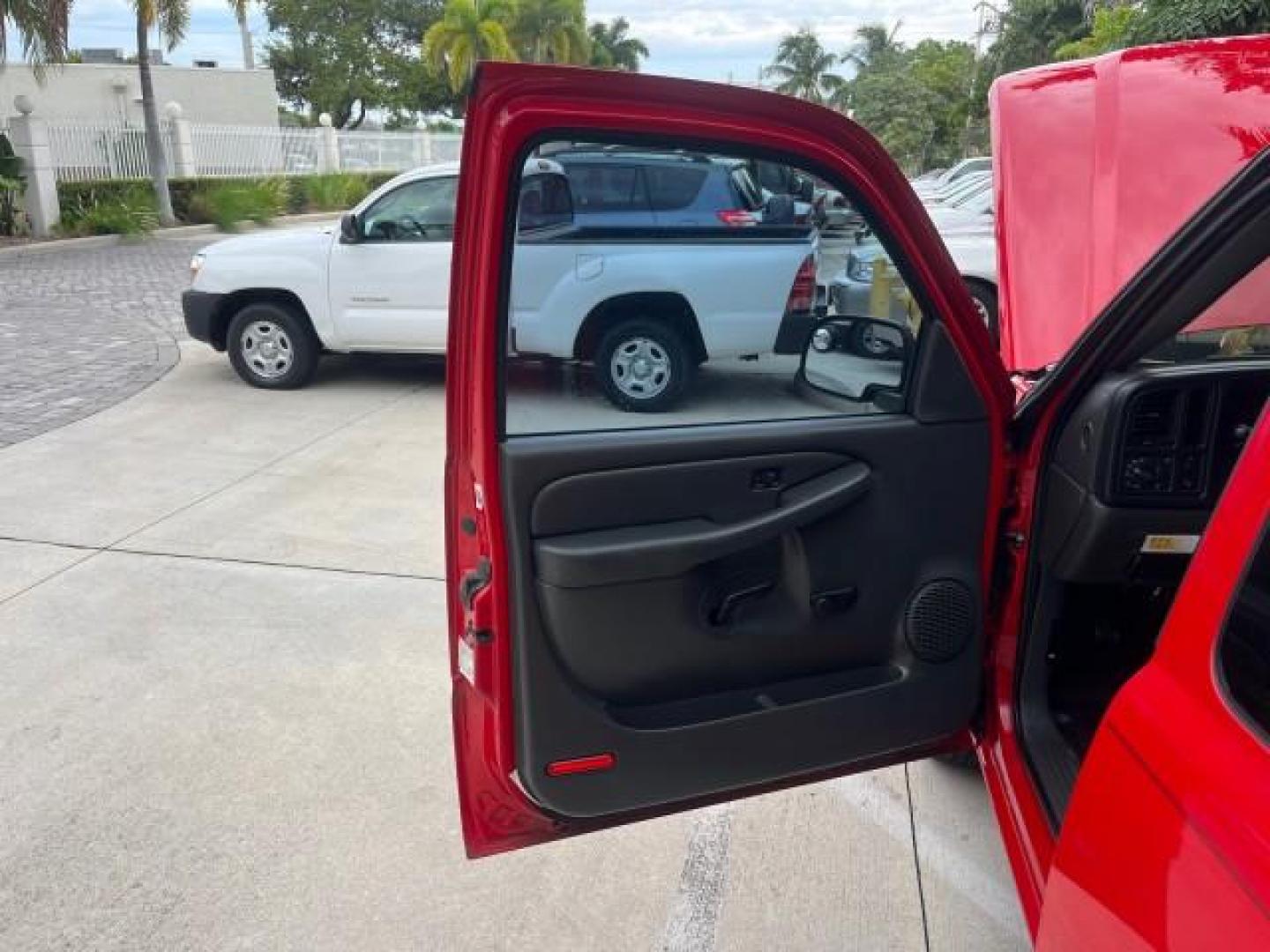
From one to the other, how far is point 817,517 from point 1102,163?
1.84 m

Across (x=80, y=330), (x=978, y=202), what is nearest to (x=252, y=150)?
(x=80, y=330)

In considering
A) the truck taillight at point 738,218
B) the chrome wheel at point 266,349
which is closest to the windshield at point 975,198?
the chrome wheel at point 266,349

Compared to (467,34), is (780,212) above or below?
below

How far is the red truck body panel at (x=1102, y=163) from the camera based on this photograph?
2873 mm

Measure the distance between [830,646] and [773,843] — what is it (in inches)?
38.2

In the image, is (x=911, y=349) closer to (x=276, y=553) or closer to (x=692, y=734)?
(x=692, y=734)

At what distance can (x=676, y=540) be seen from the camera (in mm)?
1916

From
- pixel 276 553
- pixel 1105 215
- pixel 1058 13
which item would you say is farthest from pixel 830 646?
pixel 1058 13

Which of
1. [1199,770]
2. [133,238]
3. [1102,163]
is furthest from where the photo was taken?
[133,238]

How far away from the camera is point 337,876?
2.66m

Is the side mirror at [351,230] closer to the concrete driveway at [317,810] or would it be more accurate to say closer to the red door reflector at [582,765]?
the concrete driveway at [317,810]

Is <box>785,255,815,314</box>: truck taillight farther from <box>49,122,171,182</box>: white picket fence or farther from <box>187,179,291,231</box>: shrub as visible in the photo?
<box>187,179,291,231</box>: shrub

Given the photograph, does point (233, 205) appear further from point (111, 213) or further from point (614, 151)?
point (614, 151)

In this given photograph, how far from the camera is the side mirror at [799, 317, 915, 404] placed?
2.05m
